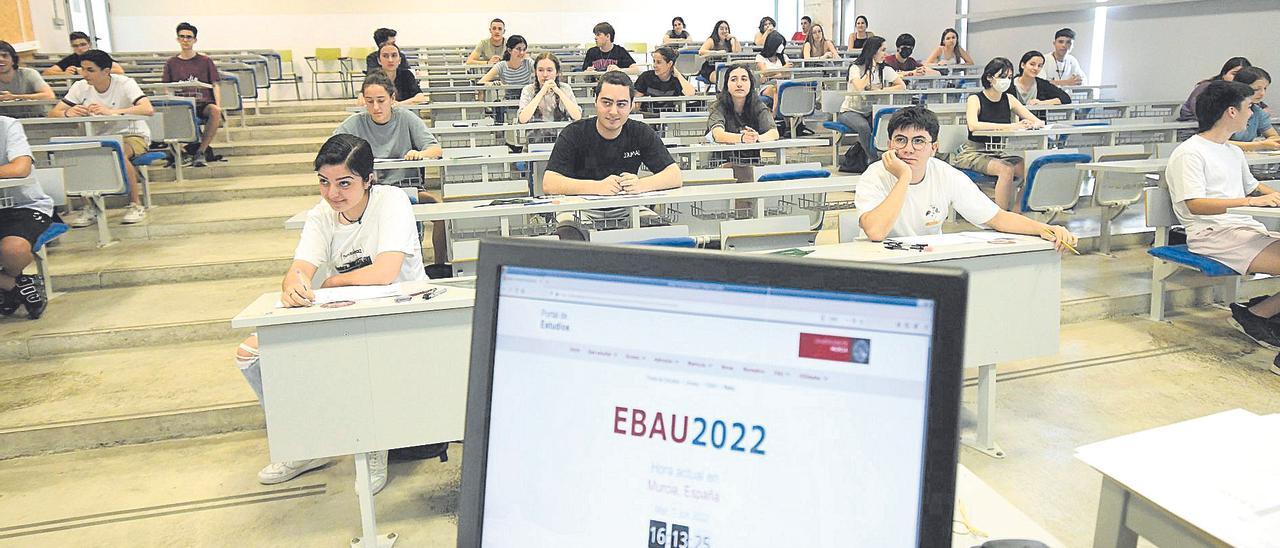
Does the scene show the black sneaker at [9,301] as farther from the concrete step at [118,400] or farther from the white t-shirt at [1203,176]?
the white t-shirt at [1203,176]

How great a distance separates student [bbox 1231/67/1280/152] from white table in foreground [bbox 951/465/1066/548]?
4.53 meters

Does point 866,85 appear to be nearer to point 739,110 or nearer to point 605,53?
point 605,53

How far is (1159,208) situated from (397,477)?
358 cm

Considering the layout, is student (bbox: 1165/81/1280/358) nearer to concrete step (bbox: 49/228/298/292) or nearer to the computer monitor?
the computer monitor

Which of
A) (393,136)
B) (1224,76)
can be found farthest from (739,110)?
(1224,76)

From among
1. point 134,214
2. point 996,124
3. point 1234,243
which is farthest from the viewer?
point 996,124

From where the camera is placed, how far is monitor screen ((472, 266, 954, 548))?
59 cm

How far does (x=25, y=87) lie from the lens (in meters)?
6.23

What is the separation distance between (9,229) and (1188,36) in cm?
918

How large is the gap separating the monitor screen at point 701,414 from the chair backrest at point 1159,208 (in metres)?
4.05

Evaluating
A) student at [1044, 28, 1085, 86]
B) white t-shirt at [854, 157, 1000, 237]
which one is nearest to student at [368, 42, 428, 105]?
white t-shirt at [854, 157, 1000, 237]

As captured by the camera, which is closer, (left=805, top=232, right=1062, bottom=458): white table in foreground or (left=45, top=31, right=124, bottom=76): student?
(left=805, top=232, right=1062, bottom=458): white table in foreground

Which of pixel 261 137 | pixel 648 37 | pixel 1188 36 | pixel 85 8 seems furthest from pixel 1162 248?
pixel 85 8

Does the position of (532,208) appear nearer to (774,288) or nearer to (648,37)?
(774,288)
